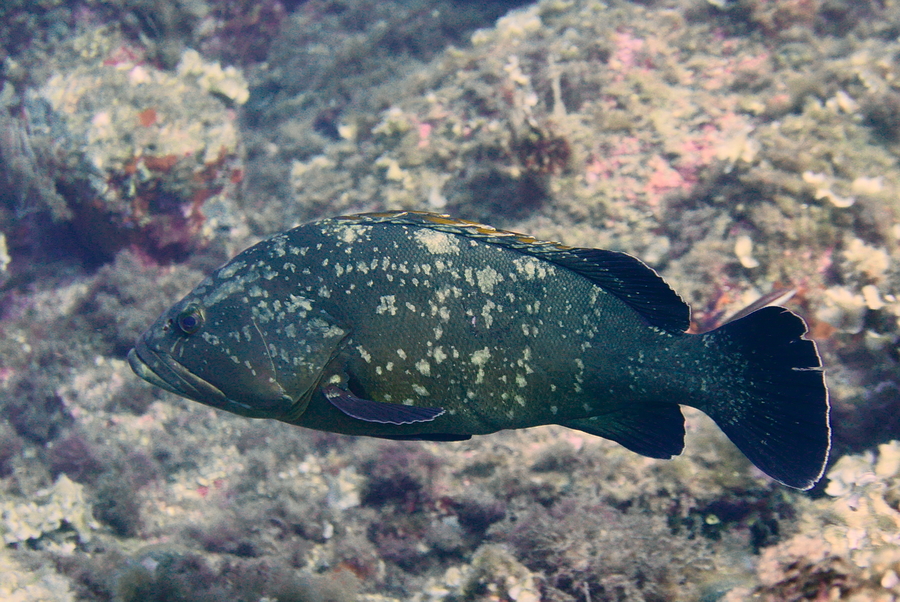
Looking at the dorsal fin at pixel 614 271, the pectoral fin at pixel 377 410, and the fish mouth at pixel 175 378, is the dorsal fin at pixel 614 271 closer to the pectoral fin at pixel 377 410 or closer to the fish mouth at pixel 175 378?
the pectoral fin at pixel 377 410

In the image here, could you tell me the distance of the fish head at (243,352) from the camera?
2291 mm

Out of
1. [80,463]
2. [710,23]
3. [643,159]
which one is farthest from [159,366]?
[710,23]

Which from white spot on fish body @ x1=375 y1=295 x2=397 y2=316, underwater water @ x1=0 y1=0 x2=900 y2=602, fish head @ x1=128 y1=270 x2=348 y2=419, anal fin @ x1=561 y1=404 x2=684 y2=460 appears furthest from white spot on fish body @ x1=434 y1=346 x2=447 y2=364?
underwater water @ x1=0 y1=0 x2=900 y2=602

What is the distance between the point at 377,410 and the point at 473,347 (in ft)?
1.66

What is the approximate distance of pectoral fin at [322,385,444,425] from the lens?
6.79 ft

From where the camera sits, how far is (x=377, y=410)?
213 cm

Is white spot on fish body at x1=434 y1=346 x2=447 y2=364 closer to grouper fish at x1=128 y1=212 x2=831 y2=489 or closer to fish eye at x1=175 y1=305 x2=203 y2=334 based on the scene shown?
grouper fish at x1=128 y1=212 x2=831 y2=489

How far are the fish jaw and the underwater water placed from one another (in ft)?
5.55

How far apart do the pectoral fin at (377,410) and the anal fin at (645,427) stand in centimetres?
73

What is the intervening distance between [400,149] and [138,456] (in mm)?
4438

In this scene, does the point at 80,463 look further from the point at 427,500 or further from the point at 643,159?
the point at 643,159

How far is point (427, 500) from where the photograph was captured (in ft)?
13.2

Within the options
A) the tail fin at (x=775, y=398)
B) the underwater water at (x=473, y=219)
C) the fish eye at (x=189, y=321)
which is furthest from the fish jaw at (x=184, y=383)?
the tail fin at (x=775, y=398)

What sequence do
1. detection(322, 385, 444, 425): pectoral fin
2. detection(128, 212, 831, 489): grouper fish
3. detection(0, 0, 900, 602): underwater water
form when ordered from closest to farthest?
detection(322, 385, 444, 425): pectoral fin
detection(128, 212, 831, 489): grouper fish
detection(0, 0, 900, 602): underwater water
